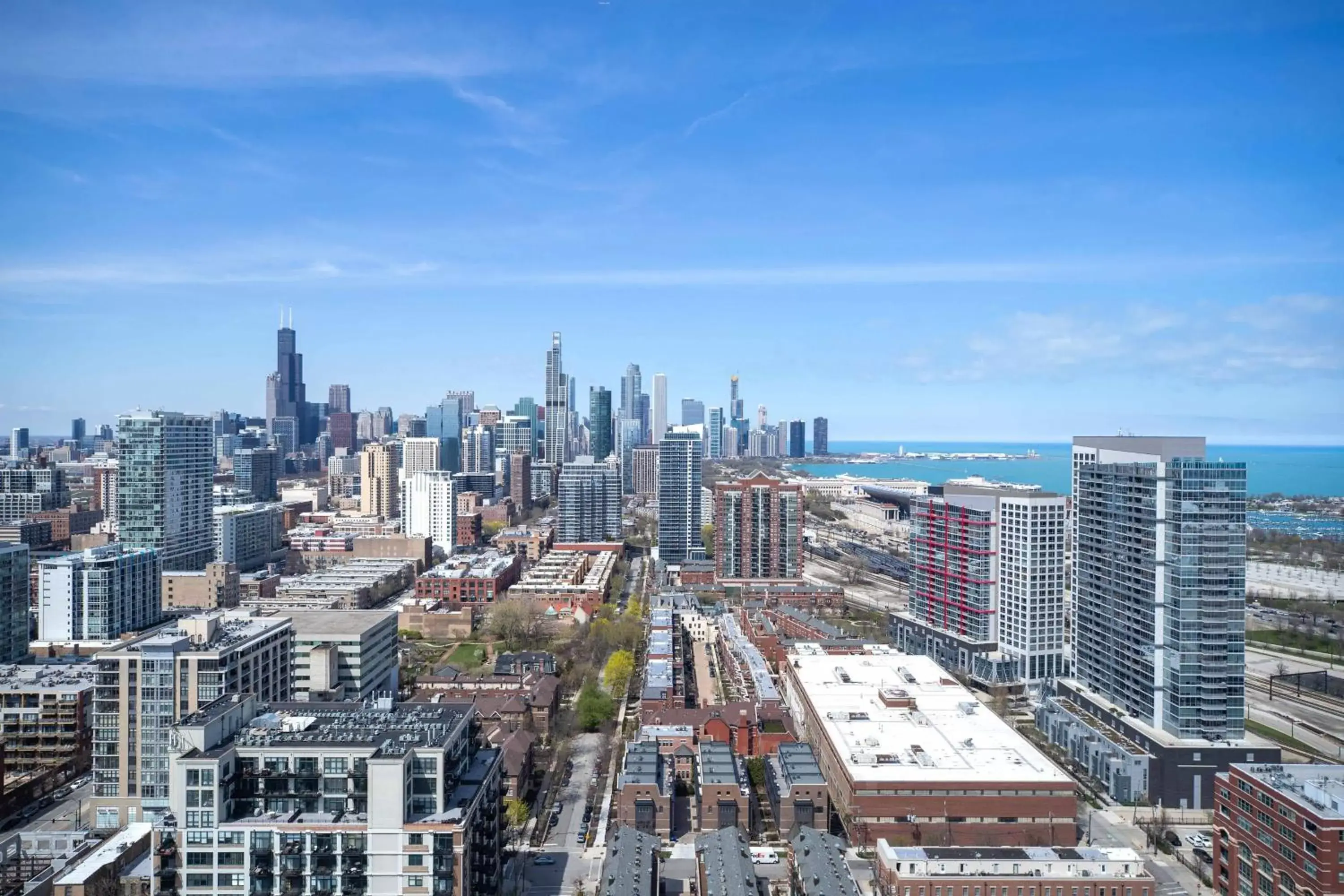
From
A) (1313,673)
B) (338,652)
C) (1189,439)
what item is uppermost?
(1189,439)

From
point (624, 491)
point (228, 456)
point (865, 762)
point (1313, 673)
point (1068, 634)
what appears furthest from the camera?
point (624, 491)

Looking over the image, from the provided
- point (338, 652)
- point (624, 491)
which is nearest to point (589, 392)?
point (624, 491)

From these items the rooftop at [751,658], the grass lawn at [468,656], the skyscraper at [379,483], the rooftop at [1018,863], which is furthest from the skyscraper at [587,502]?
the rooftop at [1018,863]

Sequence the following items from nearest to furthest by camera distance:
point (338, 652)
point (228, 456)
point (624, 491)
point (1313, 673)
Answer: point (338, 652) → point (1313, 673) → point (228, 456) → point (624, 491)

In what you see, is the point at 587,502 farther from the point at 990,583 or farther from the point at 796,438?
the point at 796,438

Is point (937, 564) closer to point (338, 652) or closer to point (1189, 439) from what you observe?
point (1189, 439)

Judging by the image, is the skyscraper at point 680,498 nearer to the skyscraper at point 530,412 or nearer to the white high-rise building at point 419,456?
the white high-rise building at point 419,456

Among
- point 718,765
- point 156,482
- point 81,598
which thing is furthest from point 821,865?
point 156,482
